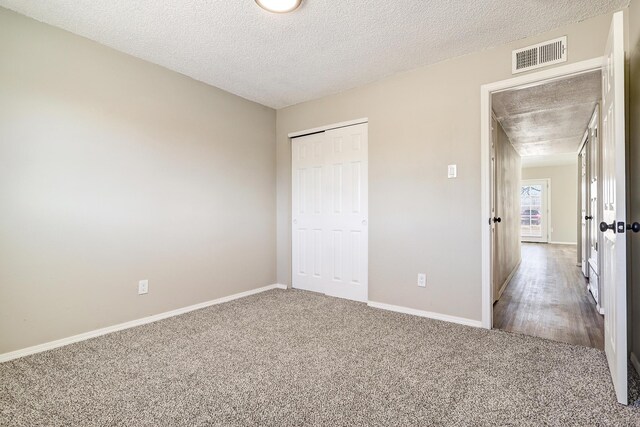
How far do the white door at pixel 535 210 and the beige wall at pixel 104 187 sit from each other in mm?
9758

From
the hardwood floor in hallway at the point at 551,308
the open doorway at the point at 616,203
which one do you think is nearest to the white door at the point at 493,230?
the hardwood floor in hallway at the point at 551,308

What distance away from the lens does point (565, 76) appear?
2.44m

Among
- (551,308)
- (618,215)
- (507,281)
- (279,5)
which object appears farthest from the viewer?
(507,281)

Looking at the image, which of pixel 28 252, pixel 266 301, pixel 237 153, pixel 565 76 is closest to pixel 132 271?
pixel 28 252

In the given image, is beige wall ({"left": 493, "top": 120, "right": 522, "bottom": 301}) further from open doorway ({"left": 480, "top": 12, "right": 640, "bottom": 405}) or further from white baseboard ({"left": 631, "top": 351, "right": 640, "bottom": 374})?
open doorway ({"left": 480, "top": 12, "right": 640, "bottom": 405})

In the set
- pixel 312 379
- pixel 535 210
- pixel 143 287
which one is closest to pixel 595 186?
pixel 312 379

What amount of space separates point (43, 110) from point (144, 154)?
0.75 metres

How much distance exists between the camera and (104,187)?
2662mm

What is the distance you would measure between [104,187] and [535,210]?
1153cm

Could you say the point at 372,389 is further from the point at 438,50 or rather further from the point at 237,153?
the point at 237,153

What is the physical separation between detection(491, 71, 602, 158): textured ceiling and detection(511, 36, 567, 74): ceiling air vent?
21 cm

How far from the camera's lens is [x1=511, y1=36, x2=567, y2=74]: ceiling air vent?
242 cm

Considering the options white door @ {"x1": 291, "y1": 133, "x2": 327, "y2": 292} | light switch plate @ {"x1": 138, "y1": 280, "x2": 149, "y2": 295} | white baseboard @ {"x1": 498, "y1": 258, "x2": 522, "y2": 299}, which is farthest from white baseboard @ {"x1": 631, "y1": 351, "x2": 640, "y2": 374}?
light switch plate @ {"x1": 138, "y1": 280, "x2": 149, "y2": 295}

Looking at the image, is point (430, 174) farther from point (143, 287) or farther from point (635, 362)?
point (143, 287)
